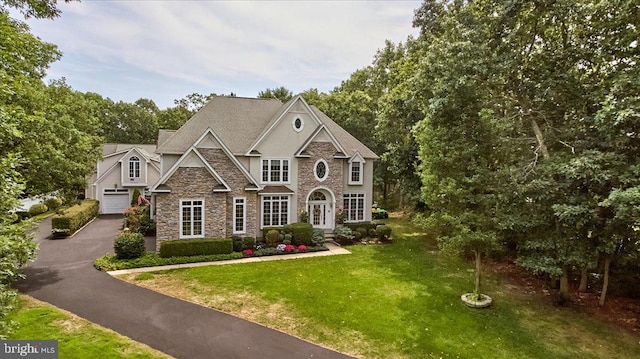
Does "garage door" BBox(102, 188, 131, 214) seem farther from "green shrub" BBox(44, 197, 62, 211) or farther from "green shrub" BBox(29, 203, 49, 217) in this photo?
"green shrub" BBox(29, 203, 49, 217)

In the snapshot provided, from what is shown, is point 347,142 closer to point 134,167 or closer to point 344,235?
point 344,235

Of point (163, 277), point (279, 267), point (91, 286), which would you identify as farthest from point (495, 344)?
point (91, 286)

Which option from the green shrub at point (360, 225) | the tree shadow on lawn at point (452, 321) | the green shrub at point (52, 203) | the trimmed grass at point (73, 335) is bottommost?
the tree shadow on lawn at point (452, 321)

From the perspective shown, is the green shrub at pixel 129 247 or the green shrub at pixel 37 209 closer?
the green shrub at pixel 129 247

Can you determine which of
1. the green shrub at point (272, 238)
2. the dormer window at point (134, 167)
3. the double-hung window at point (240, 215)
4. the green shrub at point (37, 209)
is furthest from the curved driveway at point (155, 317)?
the green shrub at point (37, 209)

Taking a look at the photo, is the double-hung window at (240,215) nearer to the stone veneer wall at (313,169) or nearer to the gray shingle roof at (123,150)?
the stone veneer wall at (313,169)

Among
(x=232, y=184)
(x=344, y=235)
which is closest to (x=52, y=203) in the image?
(x=232, y=184)
